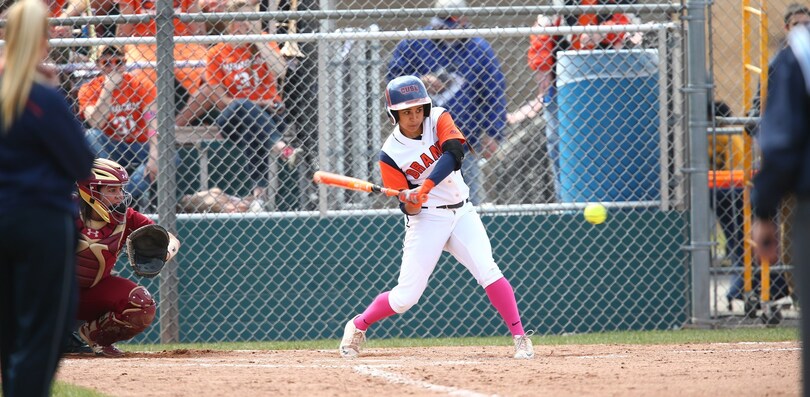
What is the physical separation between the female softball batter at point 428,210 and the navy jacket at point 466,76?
1.59 meters

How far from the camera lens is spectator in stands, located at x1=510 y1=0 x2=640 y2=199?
27.2ft

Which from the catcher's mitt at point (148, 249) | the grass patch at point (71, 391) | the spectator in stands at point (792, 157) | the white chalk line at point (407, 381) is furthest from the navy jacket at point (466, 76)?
the spectator in stands at point (792, 157)

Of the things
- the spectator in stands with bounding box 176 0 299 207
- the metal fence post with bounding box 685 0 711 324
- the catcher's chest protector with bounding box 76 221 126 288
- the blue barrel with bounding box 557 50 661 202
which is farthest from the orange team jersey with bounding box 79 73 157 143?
the metal fence post with bounding box 685 0 711 324

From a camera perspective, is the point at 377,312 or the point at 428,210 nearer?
the point at 428,210

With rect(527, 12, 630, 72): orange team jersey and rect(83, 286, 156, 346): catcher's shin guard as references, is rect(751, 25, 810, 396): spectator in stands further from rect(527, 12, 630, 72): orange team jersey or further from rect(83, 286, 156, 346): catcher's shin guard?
rect(527, 12, 630, 72): orange team jersey

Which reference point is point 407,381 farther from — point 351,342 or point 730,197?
point 730,197

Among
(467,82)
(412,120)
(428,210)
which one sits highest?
(467,82)

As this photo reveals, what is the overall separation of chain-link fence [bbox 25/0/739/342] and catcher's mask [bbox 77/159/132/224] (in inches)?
48.3

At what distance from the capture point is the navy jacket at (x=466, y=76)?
320 inches

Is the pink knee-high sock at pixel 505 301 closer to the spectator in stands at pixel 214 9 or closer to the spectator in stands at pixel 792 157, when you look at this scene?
the spectator in stands at pixel 214 9

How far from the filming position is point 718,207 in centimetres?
885

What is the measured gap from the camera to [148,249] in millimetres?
6543

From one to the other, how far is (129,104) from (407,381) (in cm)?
383

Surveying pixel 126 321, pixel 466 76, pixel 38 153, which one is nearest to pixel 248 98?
pixel 466 76
